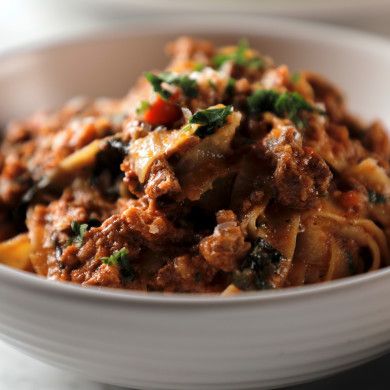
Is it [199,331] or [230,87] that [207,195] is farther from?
[199,331]

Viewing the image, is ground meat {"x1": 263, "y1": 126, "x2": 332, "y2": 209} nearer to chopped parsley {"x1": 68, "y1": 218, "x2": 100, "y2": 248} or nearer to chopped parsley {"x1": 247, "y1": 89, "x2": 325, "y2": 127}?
chopped parsley {"x1": 247, "y1": 89, "x2": 325, "y2": 127}

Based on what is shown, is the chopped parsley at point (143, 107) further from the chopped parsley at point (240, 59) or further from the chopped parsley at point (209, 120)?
the chopped parsley at point (240, 59)

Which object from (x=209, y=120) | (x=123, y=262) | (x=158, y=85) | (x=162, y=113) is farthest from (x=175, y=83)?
(x=123, y=262)

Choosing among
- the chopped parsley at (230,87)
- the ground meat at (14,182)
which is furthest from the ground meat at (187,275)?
the ground meat at (14,182)

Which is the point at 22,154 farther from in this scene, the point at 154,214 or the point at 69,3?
the point at 69,3

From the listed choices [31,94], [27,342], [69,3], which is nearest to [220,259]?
[27,342]

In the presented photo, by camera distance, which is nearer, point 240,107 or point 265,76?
point 240,107

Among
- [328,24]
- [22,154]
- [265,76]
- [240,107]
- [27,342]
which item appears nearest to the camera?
[27,342]
